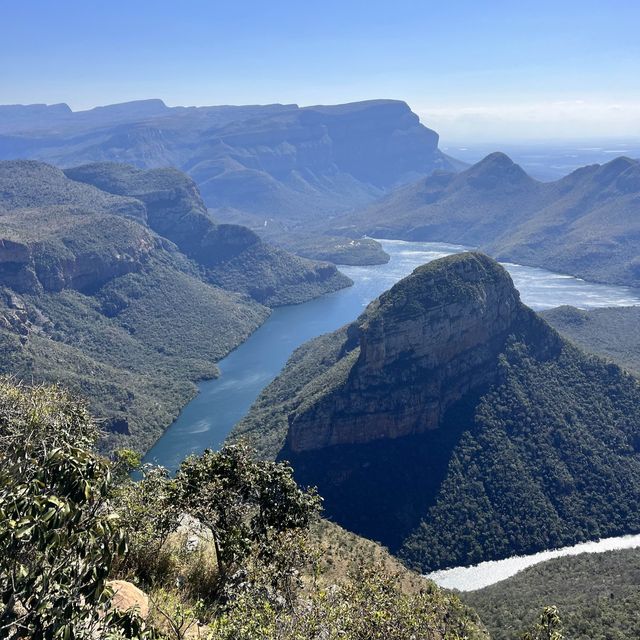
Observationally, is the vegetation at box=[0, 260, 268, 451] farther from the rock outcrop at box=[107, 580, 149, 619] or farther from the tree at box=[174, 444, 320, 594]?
the rock outcrop at box=[107, 580, 149, 619]

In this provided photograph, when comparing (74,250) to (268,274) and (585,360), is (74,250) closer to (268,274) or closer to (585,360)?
(268,274)

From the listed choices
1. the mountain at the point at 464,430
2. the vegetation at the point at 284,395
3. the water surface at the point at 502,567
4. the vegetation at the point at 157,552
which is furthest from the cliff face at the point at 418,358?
the vegetation at the point at 157,552

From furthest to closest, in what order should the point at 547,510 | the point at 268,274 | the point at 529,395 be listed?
1. the point at 268,274
2. the point at 529,395
3. the point at 547,510

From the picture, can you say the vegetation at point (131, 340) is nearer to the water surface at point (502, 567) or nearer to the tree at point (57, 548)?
the water surface at point (502, 567)

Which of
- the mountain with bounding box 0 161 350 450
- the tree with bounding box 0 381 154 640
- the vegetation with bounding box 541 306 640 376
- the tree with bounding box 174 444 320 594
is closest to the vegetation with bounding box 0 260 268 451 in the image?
the mountain with bounding box 0 161 350 450

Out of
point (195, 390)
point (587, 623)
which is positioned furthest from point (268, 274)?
point (587, 623)

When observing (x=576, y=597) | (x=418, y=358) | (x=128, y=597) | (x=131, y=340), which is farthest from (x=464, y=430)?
(x=131, y=340)

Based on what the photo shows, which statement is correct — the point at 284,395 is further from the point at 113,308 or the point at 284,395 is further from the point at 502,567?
the point at 113,308
